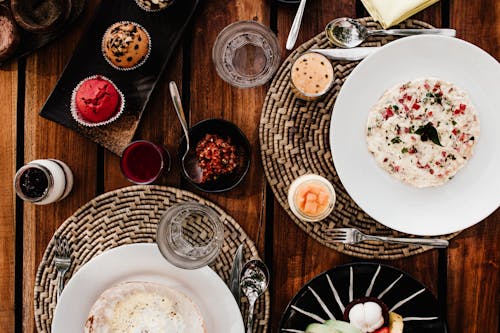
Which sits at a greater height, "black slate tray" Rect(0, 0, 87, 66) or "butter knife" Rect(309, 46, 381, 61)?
"black slate tray" Rect(0, 0, 87, 66)

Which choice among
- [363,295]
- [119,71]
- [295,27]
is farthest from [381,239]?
[119,71]

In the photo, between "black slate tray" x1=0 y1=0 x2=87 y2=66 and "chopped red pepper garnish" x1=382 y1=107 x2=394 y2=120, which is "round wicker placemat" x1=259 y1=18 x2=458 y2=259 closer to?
"chopped red pepper garnish" x1=382 y1=107 x2=394 y2=120

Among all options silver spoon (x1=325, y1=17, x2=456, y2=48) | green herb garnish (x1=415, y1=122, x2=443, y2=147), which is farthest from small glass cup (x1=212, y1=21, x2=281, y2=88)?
green herb garnish (x1=415, y1=122, x2=443, y2=147)

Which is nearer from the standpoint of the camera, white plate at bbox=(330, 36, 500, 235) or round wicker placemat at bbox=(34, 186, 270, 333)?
white plate at bbox=(330, 36, 500, 235)

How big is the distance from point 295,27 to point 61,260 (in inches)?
35.5

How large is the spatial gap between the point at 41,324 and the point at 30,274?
144 mm

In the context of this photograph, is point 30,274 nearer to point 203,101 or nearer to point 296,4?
point 203,101

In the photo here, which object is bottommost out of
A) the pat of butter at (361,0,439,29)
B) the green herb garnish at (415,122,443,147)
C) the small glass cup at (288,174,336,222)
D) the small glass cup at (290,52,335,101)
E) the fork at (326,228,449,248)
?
the fork at (326,228,449,248)

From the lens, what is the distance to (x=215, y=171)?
1.58 meters

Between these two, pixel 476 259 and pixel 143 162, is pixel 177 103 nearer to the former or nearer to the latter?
pixel 143 162

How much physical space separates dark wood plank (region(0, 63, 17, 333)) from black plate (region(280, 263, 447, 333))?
786 mm

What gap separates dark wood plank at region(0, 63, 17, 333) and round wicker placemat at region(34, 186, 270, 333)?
10 cm

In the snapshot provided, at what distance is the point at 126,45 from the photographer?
156 centimetres

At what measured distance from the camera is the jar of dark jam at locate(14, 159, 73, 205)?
62.1 inches
